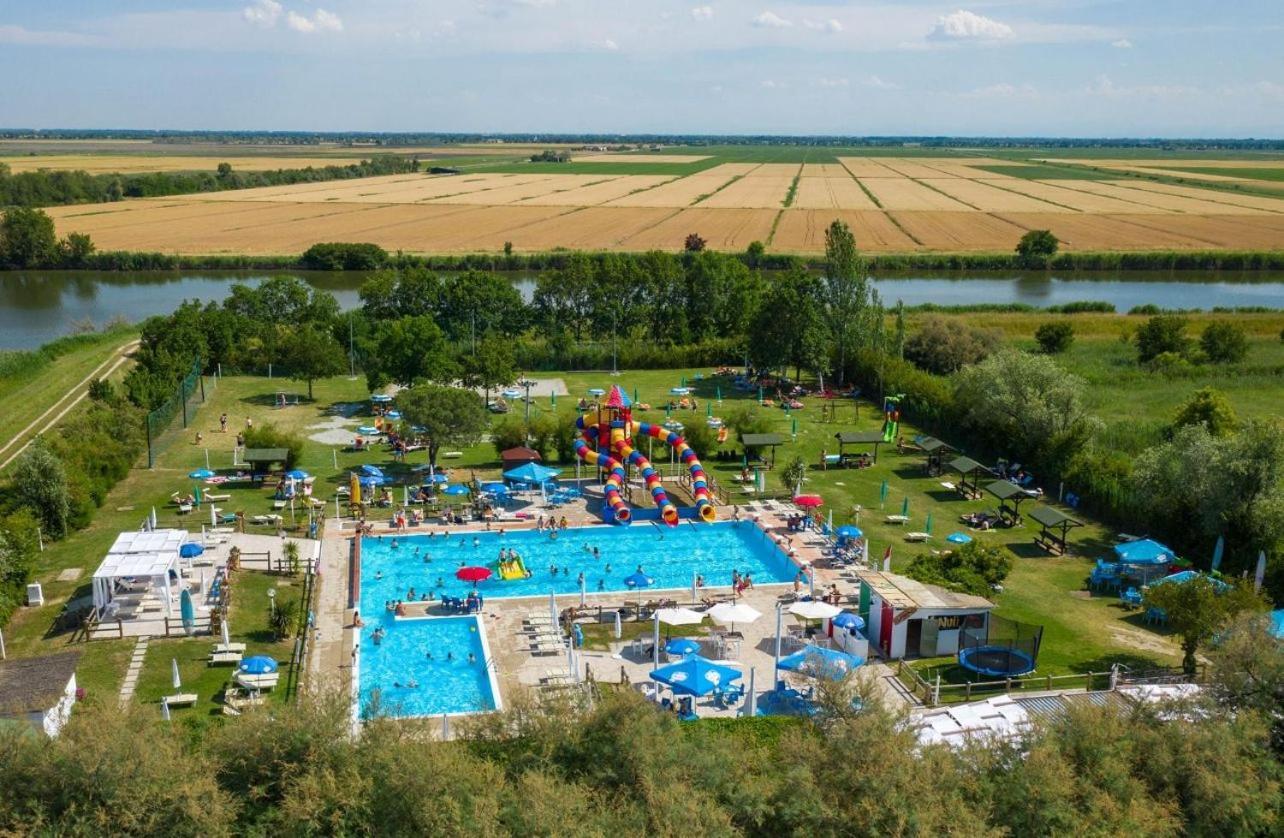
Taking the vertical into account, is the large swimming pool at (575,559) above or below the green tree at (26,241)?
below

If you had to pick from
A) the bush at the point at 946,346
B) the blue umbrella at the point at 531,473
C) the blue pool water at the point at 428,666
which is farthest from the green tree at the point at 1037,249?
the blue pool water at the point at 428,666

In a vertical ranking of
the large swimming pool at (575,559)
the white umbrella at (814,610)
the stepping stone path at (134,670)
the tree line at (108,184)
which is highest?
the tree line at (108,184)

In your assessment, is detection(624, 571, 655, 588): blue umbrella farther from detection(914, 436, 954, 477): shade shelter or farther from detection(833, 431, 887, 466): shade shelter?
detection(914, 436, 954, 477): shade shelter

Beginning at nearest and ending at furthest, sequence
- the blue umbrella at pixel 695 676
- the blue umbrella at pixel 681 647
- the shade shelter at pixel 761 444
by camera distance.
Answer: the blue umbrella at pixel 695 676, the blue umbrella at pixel 681 647, the shade shelter at pixel 761 444

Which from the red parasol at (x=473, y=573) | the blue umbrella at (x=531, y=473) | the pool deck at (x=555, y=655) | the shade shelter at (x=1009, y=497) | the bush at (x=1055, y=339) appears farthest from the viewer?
the bush at (x=1055, y=339)

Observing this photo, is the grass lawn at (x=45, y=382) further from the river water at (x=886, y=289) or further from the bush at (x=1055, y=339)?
the bush at (x=1055, y=339)

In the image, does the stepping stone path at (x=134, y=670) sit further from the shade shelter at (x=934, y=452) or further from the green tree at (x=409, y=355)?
the shade shelter at (x=934, y=452)

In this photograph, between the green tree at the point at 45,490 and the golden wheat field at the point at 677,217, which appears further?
the golden wheat field at the point at 677,217

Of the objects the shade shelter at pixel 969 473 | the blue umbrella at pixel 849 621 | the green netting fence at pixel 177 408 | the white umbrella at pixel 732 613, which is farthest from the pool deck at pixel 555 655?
the green netting fence at pixel 177 408

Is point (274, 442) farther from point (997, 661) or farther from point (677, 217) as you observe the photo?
point (677, 217)
